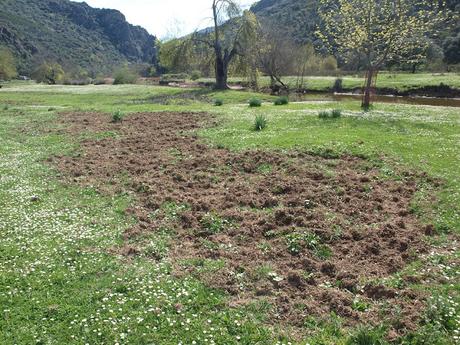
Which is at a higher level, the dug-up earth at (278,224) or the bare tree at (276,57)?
the bare tree at (276,57)

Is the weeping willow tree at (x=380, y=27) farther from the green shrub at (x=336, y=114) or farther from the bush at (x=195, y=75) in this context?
the bush at (x=195, y=75)

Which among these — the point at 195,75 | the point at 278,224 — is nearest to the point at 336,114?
the point at 278,224

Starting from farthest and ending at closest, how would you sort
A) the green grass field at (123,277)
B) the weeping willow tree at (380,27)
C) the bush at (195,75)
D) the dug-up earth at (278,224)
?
the bush at (195,75)
the weeping willow tree at (380,27)
the dug-up earth at (278,224)
the green grass field at (123,277)

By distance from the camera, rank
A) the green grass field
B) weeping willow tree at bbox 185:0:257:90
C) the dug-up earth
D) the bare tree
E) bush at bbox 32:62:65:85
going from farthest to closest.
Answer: bush at bbox 32:62:65:85 → the bare tree → weeping willow tree at bbox 185:0:257:90 → the dug-up earth → the green grass field

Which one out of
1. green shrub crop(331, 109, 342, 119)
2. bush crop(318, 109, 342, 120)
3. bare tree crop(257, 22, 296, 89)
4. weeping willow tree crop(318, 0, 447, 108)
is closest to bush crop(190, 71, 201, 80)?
bare tree crop(257, 22, 296, 89)

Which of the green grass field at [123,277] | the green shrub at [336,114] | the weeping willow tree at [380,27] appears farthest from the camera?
the weeping willow tree at [380,27]

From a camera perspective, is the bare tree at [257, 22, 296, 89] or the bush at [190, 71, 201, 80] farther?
the bush at [190, 71, 201, 80]

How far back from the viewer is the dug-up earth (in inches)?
336

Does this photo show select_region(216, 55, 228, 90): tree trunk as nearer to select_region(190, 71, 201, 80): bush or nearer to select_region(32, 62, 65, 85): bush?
select_region(190, 71, 201, 80): bush

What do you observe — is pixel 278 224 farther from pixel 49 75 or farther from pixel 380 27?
pixel 49 75

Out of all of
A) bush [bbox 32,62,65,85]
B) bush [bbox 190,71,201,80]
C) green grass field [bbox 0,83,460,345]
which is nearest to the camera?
green grass field [bbox 0,83,460,345]

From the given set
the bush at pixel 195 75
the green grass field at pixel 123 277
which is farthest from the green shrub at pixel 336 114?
the bush at pixel 195 75

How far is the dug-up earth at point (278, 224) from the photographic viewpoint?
8531 millimetres

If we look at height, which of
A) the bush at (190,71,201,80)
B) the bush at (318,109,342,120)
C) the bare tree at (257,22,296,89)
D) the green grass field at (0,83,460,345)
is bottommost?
the green grass field at (0,83,460,345)
